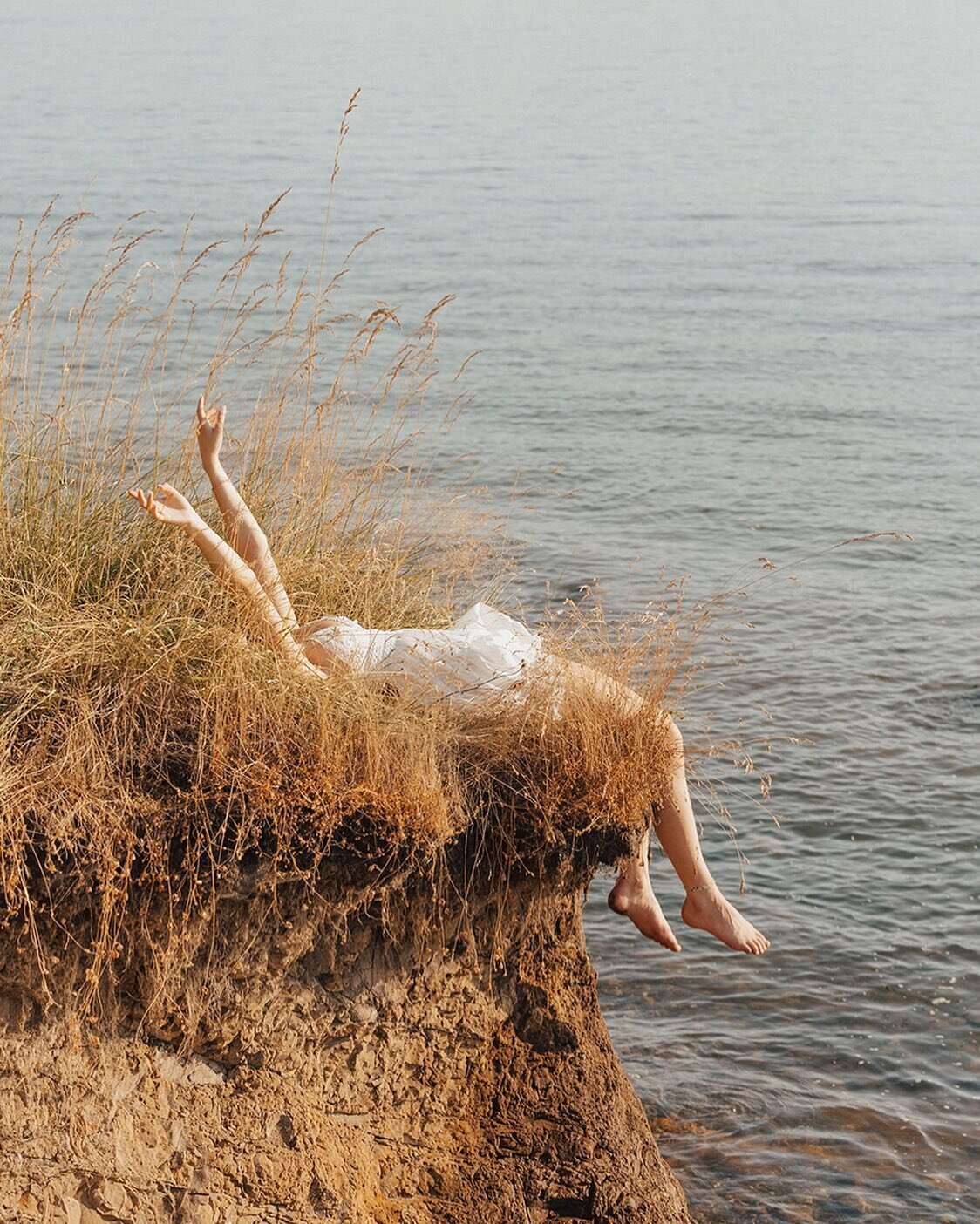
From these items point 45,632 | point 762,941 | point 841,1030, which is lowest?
point 841,1030

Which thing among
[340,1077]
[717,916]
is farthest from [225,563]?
[717,916]

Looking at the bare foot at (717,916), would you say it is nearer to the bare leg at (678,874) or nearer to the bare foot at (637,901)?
the bare leg at (678,874)

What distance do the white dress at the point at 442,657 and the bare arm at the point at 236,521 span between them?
246 mm

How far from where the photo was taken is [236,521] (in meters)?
4.77

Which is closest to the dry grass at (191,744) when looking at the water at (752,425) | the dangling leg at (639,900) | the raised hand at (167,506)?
the raised hand at (167,506)

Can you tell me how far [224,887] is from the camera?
3865mm

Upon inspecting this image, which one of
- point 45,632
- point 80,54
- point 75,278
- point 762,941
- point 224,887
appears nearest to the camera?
point 224,887

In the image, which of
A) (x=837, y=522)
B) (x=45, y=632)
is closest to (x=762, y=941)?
(x=45, y=632)

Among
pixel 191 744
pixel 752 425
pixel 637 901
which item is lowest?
pixel 752 425

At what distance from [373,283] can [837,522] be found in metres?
9.14

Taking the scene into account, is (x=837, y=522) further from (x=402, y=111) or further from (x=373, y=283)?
(x=402, y=111)

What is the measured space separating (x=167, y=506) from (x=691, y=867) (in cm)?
211

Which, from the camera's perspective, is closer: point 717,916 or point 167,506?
point 167,506

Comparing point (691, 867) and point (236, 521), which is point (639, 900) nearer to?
point (691, 867)
